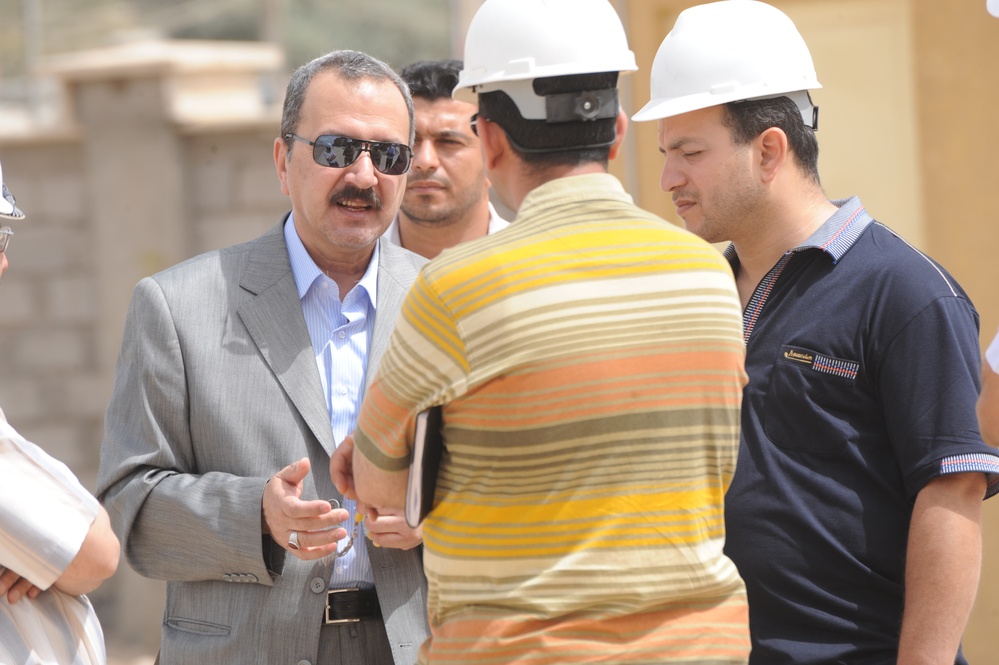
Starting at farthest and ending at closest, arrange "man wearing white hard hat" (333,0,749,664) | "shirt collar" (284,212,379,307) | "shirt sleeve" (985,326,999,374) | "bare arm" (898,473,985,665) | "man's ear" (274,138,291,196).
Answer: "man's ear" (274,138,291,196), "shirt collar" (284,212,379,307), "bare arm" (898,473,985,665), "shirt sleeve" (985,326,999,374), "man wearing white hard hat" (333,0,749,664)

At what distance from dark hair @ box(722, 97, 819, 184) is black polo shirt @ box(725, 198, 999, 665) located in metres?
0.32

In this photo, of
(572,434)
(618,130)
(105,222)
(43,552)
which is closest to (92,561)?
(43,552)

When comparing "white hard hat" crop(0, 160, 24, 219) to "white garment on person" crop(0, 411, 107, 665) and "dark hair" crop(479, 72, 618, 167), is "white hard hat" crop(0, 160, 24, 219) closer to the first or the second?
"white garment on person" crop(0, 411, 107, 665)

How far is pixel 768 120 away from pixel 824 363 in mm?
573

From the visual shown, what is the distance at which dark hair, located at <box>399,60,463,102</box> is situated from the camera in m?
4.57

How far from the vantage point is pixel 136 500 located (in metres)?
2.84

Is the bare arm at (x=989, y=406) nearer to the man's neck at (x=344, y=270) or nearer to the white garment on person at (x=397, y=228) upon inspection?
the man's neck at (x=344, y=270)

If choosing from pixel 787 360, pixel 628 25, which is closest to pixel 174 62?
pixel 628 25

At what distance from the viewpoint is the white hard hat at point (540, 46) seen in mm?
2131

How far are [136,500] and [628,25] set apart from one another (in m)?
3.46

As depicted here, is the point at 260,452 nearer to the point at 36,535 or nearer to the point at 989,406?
the point at 36,535

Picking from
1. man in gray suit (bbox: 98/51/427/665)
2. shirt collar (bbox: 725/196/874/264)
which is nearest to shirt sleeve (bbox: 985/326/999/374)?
shirt collar (bbox: 725/196/874/264)

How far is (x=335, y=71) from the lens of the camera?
318 cm

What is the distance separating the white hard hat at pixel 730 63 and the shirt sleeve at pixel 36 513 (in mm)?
1456
